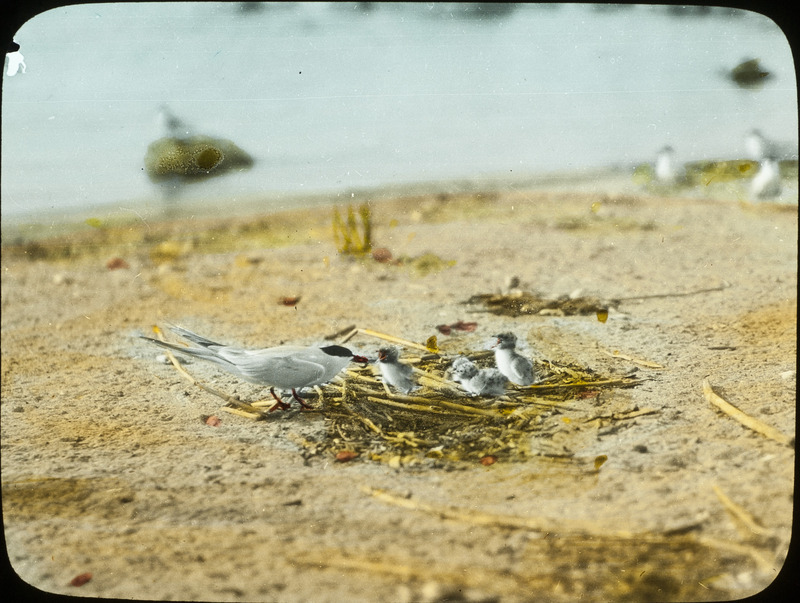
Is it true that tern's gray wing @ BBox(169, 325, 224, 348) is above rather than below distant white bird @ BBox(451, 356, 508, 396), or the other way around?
above

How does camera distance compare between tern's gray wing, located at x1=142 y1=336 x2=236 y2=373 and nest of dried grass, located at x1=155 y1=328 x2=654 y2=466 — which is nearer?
nest of dried grass, located at x1=155 y1=328 x2=654 y2=466

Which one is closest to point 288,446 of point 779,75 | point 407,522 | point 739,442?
point 407,522

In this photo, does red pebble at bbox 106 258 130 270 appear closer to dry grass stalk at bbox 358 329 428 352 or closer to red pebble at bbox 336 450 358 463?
dry grass stalk at bbox 358 329 428 352

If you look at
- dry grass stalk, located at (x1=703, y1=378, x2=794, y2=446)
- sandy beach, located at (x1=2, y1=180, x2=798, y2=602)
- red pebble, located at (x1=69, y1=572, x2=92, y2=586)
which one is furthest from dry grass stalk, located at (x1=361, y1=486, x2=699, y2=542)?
red pebble, located at (x1=69, y1=572, x2=92, y2=586)

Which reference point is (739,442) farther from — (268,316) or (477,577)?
(268,316)

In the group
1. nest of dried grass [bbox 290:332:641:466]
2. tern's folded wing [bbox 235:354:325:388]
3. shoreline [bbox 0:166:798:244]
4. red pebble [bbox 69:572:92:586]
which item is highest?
shoreline [bbox 0:166:798:244]

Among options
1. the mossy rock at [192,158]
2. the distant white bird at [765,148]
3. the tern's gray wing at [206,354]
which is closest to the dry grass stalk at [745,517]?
the distant white bird at [765,148]

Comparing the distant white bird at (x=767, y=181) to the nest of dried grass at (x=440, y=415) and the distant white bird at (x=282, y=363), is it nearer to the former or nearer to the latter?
the nest of dried grass at (x=440, y=415)
